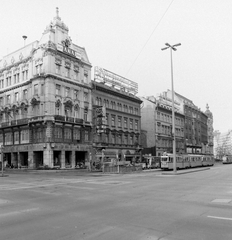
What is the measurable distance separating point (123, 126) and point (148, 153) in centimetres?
1473

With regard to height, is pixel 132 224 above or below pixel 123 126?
below

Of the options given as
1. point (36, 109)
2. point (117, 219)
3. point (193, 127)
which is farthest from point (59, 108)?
point (193, 127)

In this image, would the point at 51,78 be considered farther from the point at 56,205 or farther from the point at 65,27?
the point at 56,205

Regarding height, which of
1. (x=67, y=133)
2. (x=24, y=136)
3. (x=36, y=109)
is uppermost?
(x=36, y=109)

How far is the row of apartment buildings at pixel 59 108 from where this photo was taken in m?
48.2

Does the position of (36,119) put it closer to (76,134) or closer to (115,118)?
(76,134)

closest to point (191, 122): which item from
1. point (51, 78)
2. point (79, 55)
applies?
point (79, 55)

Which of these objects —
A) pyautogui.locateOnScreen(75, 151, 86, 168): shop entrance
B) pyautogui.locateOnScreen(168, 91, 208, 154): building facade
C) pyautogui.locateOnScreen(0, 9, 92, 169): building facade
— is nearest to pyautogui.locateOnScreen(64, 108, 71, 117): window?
pyautogui.locateOnScreen(0, 9, 92, 169): building facade

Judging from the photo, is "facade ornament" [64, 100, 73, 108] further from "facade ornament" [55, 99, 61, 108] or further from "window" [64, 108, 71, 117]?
"facade ornament" [55, 99, 61, 108]

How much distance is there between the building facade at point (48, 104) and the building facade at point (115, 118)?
220cm

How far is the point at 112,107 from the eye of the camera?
59.4 metres

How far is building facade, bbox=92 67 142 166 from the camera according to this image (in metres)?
55.0

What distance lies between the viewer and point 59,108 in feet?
162

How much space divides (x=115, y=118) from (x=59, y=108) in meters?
14.1
